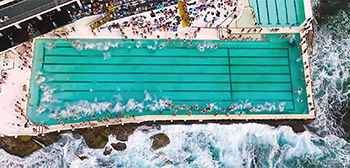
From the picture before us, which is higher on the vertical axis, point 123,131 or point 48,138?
point 123,131

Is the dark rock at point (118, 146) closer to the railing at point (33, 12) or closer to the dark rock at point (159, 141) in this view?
the dark rock at point (159, 141)

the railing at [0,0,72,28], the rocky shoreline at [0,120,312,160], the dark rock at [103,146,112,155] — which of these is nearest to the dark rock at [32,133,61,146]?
the rocky shoreline at [0,120,312,160]

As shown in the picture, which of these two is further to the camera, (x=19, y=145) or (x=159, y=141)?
(x=159, y=141)

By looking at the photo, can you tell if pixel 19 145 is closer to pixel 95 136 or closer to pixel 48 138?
pixel 48 138

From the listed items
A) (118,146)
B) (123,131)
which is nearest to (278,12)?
(123,131)

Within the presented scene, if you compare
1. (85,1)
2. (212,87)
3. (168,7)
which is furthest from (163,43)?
(85,1)

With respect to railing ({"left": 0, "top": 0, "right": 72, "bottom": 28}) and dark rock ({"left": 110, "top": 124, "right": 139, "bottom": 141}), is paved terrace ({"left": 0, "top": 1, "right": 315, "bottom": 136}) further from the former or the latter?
railing ({"left": 0, "top": 0, "right": 72, "bottom": 28})
